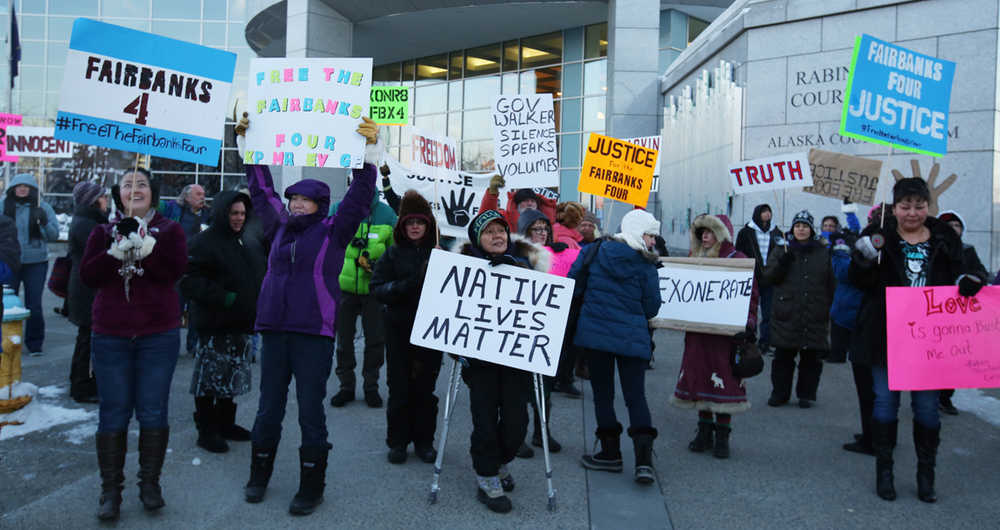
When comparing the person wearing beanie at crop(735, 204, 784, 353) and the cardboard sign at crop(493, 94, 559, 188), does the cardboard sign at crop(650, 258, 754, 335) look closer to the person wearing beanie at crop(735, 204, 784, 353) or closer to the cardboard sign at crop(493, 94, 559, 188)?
the cardboard sign at crop(493, 94, 559, 188)

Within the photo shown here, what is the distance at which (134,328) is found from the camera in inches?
163

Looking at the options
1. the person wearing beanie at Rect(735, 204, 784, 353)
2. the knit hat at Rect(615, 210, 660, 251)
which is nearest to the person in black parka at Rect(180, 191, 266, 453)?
the knit hat at Rect(615, 210, 660, 251)

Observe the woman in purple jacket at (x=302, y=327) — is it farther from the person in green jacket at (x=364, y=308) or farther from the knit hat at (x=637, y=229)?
the person in green jacket at (x=364, y=308)

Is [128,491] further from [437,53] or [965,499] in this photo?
[437,53]

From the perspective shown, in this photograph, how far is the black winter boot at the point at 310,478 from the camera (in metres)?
4.30

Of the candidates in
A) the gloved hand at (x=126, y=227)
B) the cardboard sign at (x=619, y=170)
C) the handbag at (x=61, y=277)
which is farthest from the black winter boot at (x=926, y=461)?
the handbag at (x=61, y=277)

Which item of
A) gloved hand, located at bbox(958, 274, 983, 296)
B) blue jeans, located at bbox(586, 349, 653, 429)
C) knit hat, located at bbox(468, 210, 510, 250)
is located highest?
knit hat, located at bbox(468, 210, 510, 250)

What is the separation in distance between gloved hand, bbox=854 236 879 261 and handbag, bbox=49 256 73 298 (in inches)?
270

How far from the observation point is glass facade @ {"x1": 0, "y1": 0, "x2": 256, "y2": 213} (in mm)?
32031

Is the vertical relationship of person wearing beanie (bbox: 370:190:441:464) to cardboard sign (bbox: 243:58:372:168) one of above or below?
below

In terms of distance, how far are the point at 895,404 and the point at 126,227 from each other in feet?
15.4

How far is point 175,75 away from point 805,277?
228 inches

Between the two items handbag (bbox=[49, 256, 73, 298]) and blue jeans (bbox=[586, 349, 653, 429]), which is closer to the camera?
blue jeans (bbox=[586, 349, 653, 429])

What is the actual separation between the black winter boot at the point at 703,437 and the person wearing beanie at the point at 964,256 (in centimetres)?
206
